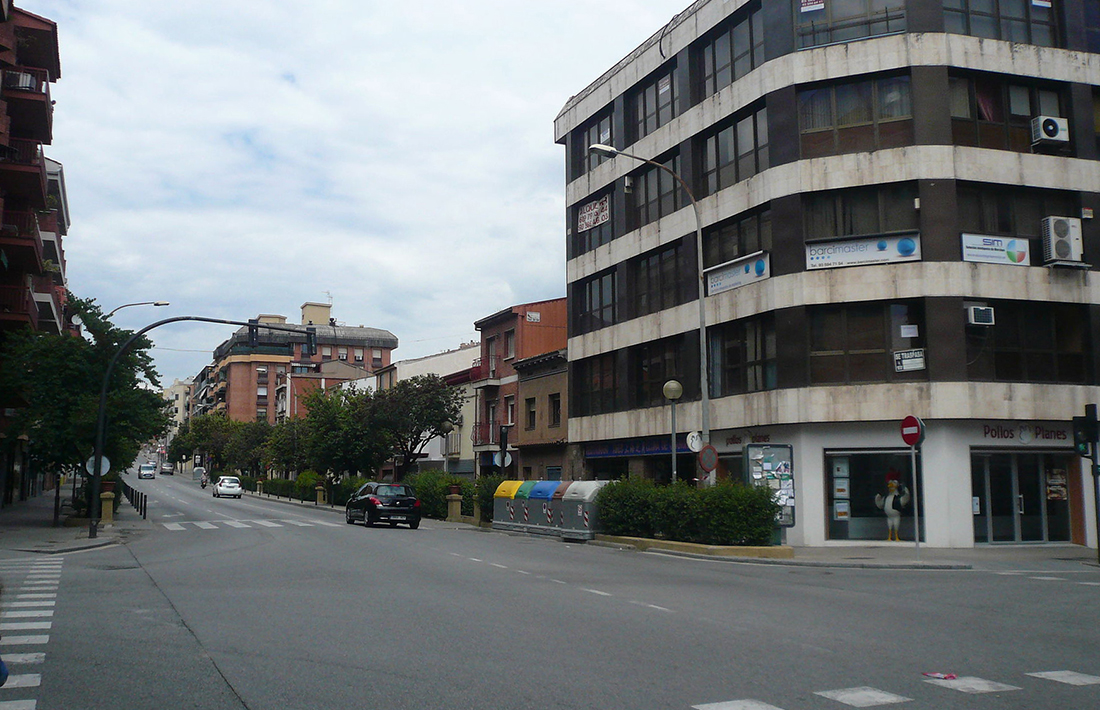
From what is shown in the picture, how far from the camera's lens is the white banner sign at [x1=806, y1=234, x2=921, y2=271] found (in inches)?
999

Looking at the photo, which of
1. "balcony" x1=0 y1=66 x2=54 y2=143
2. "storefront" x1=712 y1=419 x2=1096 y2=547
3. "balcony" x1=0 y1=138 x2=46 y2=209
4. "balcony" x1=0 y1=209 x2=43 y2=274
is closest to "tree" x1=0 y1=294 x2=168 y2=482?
"balcony" x1=0 y1=209 x2=43 y2=274

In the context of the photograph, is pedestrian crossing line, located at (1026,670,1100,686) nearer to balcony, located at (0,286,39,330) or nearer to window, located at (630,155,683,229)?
window, located at (630,155,683,229)

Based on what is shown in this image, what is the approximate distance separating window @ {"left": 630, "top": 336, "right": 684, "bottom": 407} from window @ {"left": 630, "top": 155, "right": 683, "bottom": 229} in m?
4.52

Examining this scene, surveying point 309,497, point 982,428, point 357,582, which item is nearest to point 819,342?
point 982,428

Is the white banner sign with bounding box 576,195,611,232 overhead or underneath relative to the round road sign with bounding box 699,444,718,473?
overhead

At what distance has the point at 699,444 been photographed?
952 inches

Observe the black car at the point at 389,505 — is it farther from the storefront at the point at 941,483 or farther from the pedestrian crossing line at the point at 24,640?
the pedestrian crossing line at the point at 24,640

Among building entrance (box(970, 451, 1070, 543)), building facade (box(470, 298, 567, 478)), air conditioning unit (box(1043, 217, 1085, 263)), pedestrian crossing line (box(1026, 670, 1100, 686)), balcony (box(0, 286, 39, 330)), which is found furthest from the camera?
building facade (box(470, 298, 567, 478))

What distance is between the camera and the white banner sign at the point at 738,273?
2780 cm

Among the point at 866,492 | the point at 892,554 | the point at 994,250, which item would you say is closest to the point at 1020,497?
the point at 866,492

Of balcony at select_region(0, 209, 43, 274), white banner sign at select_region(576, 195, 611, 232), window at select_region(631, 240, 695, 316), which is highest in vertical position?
white banner sign at select_region(576, 195, 611, 232)

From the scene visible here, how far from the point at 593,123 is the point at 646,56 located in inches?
189

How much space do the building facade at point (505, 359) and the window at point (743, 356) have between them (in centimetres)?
1738

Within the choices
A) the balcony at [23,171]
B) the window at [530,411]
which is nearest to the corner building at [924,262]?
the window at [530,411]
